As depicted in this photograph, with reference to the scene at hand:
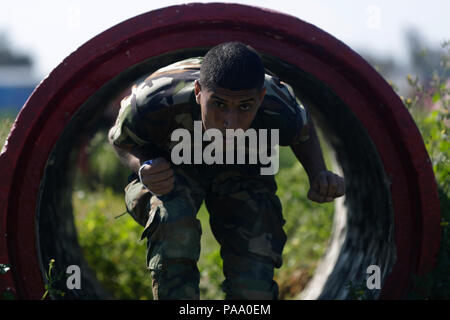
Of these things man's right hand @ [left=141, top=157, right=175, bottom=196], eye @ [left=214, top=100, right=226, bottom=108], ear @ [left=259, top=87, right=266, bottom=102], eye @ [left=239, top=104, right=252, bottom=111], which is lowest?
man's right hand @ [left=141, top=157, right=175, bottom=196]

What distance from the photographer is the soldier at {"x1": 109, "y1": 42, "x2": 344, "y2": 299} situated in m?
2.65

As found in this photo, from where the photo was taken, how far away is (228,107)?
8.64 ft

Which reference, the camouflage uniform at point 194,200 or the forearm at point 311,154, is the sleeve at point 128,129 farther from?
the forearm at point 311,154

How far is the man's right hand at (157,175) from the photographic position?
2730 millimetres

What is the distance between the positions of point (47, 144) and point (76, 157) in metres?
1.24

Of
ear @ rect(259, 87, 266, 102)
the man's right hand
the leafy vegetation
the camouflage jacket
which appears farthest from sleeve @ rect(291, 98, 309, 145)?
the leafy vegetation

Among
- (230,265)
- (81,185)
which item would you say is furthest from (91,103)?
(81,185)

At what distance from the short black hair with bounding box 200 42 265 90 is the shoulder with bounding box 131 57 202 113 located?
0.85 ft

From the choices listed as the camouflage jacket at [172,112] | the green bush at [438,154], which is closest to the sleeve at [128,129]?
the camouflage jacket at [172,112]

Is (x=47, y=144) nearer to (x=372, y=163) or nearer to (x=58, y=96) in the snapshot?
(x=58, y=96)

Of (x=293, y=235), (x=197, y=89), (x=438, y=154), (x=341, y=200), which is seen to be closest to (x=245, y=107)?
(x=197, y=89)

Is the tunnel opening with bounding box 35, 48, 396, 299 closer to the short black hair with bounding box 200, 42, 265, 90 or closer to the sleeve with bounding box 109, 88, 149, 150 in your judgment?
the sleeve with bounding box 109, 88, 149, 150

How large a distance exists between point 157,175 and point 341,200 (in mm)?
2093

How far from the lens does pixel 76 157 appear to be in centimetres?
435
